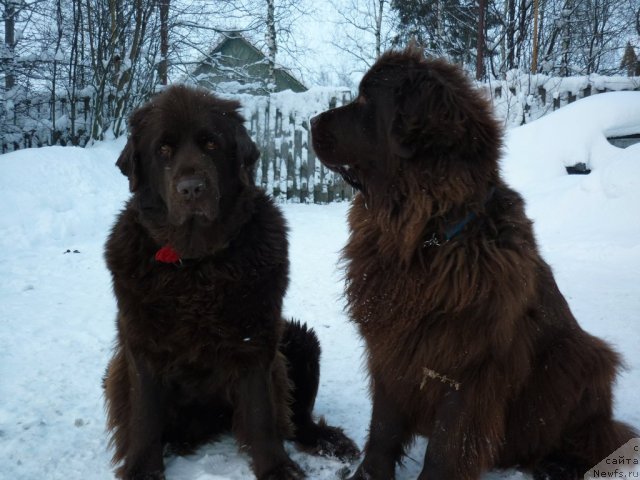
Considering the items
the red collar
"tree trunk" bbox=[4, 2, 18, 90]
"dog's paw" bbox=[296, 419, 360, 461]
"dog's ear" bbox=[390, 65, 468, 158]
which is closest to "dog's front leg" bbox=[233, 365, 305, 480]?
"dog's paw" bbox=[296, 419, 360, 461]

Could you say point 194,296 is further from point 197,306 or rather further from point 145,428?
point 145,428

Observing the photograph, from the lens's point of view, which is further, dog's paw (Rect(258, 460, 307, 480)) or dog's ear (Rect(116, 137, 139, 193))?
dog's ear (Rect(116, 137, 139, 193))

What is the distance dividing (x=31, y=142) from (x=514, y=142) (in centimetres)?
921

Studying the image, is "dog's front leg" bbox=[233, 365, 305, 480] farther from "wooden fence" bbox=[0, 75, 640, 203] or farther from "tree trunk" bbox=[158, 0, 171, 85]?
"tree trunk" bbox=[158, 0, 171, 85]

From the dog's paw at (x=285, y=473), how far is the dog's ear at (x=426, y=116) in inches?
58.8

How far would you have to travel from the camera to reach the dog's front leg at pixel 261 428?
225cm

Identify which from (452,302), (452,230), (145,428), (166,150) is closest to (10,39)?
(166,150)

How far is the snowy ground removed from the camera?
99.3 inches

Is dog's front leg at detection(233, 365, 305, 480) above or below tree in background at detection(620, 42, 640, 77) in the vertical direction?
below

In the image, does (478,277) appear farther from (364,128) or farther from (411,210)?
(364,128)

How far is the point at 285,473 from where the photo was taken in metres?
2.24

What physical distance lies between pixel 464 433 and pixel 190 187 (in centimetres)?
151

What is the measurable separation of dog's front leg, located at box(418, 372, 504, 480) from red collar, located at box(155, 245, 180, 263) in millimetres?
1347

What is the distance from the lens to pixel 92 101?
957 centimetres
